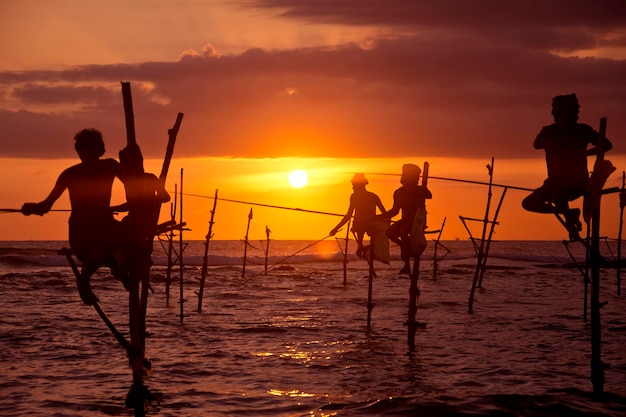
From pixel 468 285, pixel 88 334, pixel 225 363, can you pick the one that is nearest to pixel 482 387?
pixel 225 363

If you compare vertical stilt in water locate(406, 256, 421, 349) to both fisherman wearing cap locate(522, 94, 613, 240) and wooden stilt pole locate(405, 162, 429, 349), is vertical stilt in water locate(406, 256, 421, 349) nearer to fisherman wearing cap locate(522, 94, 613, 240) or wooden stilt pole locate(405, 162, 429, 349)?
wooden stilt pole locate(405, 162, 429, 349)

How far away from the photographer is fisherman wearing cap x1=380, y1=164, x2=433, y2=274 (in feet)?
52.4

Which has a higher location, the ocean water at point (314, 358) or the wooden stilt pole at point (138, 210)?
the wooden stilt pole at point (138, 210)

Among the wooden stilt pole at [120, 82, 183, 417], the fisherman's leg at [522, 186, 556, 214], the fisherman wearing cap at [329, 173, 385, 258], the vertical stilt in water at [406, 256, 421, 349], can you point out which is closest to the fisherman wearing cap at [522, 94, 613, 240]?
the fisherman's leg at [522, 186, 556, 214]

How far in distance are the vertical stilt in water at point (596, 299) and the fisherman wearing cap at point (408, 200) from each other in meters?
4.38

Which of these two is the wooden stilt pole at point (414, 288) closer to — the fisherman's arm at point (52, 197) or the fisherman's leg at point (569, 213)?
the fisherman's leg at point (569, 213)

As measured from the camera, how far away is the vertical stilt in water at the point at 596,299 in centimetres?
1144

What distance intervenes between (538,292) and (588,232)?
960 inches

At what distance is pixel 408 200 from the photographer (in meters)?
16.0

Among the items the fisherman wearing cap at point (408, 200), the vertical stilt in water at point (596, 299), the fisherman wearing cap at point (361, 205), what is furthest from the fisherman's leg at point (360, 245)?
the vertical stilt in water at point (596, 299)

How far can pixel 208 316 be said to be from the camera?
82.6 ft

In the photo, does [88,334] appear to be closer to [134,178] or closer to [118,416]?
[118,416]

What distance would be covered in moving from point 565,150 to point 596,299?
271 centimetres

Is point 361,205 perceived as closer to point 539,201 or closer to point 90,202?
point 539,201
